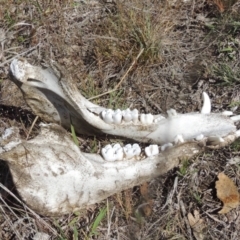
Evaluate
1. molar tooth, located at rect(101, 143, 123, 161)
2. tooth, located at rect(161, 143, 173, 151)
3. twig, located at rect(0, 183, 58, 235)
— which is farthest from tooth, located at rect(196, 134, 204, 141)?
twig, located at rect(0, 183, 58, 235)

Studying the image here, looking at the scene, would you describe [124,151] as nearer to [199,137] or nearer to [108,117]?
[108,117]

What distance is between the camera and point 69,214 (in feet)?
8.21

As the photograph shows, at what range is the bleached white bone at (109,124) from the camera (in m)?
2.43

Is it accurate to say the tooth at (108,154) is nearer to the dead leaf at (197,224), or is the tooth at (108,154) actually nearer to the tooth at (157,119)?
the tooth at (157,119)

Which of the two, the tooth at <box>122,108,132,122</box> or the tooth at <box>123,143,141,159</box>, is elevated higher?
the tooth at <box>122,108,132,122</box>

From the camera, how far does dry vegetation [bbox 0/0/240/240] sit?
2.51 m

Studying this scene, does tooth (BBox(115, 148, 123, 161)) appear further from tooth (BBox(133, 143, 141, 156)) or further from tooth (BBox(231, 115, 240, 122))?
tooth (BBox(231, 115, 240, 122))

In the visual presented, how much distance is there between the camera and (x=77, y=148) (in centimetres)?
230

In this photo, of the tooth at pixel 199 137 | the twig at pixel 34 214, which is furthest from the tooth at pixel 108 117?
the twig at pixel 34 214

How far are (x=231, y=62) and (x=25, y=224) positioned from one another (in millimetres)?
1394

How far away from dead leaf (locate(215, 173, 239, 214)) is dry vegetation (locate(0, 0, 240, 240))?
33mm

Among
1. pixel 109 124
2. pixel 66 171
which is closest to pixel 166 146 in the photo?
pixel 109 124

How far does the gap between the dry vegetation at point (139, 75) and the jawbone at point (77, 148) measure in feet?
0.41

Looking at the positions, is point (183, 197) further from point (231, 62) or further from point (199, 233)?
point (231, 62)
